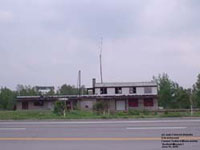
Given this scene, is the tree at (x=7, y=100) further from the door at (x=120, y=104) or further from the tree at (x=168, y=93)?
the tree at (x=168, y=93)

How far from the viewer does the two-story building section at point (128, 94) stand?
195ft

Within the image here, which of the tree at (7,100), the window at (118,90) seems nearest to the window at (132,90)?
the window at (118,90)

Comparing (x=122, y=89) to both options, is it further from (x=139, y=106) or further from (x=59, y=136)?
(x=59, y=136)

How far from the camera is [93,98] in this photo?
5966 cm

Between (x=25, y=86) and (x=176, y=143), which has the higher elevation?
(x=25, y=86)

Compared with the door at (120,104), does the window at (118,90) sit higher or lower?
higher

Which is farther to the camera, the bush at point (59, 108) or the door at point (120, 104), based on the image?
the door at point (120, 104)

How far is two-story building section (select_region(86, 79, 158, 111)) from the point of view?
59562 mm

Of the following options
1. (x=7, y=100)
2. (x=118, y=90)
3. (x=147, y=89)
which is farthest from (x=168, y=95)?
(x=7, y=100)

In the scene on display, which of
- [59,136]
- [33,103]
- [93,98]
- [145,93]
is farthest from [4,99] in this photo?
[59,136]

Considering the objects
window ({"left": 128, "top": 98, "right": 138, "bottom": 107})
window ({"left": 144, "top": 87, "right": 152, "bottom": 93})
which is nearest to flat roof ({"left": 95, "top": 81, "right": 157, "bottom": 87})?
window ({"left": 144, "top": 87, "right": 152, "bottom": 93})

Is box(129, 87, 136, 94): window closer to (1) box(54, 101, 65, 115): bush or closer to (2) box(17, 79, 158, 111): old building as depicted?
(2) box(17, 79, 158, 111): old building

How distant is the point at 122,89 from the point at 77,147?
182ft

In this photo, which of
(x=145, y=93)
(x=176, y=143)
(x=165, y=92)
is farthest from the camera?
(x=165, y=92)
